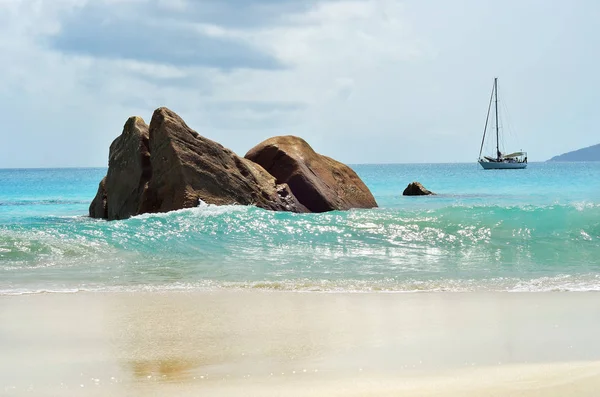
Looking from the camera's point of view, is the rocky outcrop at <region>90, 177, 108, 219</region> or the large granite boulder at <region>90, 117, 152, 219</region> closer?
the large granite boulder at <region>90, 117, 152, 219</region>

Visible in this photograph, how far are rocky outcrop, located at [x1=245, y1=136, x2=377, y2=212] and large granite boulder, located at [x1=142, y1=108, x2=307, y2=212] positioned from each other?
1591mm

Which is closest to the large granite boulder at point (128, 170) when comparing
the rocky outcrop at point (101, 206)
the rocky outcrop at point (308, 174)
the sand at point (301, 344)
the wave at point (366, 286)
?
the rocky outcrop at point (101, 206)

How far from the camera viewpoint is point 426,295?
853cm

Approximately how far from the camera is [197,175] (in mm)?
16062

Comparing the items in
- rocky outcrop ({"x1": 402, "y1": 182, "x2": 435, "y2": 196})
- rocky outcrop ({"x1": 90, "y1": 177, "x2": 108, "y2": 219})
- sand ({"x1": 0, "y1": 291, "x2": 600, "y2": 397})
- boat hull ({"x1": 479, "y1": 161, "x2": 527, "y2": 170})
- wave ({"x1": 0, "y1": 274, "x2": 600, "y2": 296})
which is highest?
boat hull ({"x1": 479, "y1": 161, "x2": 527, "y2": 170})

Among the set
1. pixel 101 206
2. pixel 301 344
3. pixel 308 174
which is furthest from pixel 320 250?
pixel 101 206

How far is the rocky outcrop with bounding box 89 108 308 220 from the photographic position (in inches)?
628

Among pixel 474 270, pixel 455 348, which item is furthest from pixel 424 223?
pixel 455 348

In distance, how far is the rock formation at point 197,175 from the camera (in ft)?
52.5

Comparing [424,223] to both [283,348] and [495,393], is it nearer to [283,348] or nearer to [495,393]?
[283,348]

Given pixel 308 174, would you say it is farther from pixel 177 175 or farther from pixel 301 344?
pixel 301 344

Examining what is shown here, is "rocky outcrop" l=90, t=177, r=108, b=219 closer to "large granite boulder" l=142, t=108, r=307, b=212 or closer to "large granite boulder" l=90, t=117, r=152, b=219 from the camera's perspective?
"large granite boulder" l=90, t=117, r=152, b=219

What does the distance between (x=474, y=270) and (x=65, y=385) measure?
23.2 feet

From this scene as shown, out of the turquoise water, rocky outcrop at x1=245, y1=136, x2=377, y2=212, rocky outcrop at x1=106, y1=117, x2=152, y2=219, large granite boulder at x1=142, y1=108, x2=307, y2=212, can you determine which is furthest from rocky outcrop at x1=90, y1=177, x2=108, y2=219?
the turquoise water
